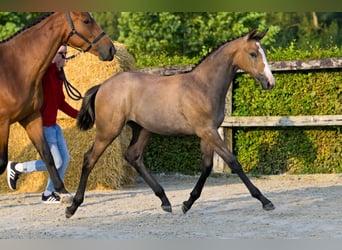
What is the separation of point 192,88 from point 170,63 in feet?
11.9

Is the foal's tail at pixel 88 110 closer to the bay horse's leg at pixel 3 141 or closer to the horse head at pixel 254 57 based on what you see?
the bay horse's leg at pixel 3 141

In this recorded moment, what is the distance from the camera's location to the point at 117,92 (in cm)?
581

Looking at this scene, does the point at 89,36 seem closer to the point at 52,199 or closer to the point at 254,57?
the point at 254,57

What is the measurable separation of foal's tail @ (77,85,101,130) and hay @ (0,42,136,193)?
1.39 metres

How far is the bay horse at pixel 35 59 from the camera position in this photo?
552 cm

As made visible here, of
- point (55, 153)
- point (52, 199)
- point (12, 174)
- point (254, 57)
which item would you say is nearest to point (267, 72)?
point (254, 57)

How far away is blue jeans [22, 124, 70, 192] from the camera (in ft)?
21.0

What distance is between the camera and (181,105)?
560cm

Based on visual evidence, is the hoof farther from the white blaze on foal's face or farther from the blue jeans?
the white blaze on foal's face

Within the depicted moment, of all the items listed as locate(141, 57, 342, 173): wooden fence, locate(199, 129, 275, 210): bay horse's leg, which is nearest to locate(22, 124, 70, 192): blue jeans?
locate(199, 129, 275, 210): bay horse's leg

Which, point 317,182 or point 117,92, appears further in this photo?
point 317,182

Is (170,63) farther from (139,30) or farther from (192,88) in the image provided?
(139,30)

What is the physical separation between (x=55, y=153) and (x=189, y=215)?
1.58 meters

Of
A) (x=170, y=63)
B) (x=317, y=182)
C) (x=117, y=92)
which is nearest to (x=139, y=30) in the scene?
(x=170, y=63)
